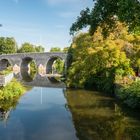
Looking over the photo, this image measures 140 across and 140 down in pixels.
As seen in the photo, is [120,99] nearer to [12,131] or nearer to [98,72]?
[98,72]

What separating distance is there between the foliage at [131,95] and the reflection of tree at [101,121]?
113 cm

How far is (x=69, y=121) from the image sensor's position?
25.9m

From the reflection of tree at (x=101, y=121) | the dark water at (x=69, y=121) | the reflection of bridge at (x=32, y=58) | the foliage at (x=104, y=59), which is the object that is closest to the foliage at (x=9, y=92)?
the dark water at (x=69, y=121)

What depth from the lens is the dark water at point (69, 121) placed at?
21.4 m

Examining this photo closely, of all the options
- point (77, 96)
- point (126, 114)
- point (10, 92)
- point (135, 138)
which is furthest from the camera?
point (77, 96)

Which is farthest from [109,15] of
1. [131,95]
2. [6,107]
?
[6,107]

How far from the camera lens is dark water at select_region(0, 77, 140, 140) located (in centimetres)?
2138

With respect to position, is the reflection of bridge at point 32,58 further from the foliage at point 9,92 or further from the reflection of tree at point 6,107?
the reflection of tree at point 6,107

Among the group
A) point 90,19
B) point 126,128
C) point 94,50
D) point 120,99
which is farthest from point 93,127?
point 94,50

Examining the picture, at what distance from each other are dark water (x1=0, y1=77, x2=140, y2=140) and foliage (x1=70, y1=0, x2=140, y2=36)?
6.64 meters

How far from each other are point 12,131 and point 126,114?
1038cm

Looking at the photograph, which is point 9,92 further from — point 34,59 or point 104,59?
point 34,59

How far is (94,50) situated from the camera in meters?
46.3

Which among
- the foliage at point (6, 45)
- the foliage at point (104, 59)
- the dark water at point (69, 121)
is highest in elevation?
the foliage at point (6, 45)
